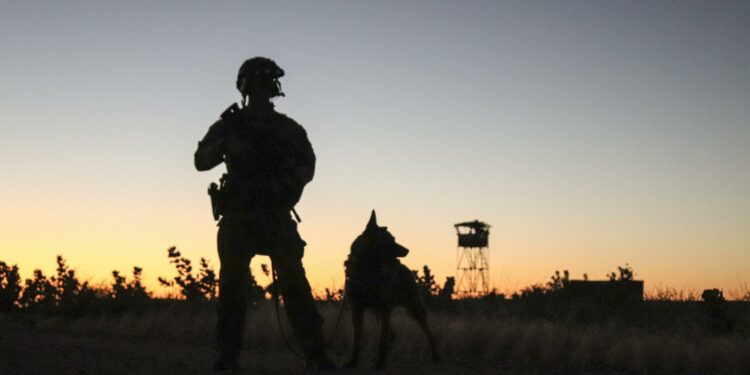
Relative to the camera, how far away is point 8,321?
1688 centimetres

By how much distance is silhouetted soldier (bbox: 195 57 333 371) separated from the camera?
8.30 metres

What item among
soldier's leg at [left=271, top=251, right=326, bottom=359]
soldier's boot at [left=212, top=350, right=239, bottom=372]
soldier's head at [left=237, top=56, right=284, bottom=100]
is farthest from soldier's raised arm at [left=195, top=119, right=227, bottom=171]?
soldier's boot at [left=212, top=350, right=239, bottom=372]

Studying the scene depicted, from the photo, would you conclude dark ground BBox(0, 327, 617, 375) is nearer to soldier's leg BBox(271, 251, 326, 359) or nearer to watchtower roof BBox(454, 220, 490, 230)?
soldier's leg BBox(271, 251, 326, 359)

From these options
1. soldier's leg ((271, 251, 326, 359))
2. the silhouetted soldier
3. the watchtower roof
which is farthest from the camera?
the watchtower roof

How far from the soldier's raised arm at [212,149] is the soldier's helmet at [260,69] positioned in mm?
528

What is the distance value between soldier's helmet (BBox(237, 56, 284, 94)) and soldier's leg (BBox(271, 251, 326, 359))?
1.77m

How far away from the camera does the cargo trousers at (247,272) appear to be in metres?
8.34

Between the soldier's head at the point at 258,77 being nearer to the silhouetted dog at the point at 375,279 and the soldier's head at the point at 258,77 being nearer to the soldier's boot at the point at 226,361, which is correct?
the silhouetted dog at the point at 375,279

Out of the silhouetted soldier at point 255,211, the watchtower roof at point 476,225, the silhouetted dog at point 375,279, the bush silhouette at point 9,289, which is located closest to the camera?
the silhouetted soldier at point 255,211

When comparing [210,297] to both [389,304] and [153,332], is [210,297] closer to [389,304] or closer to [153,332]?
[153,332]

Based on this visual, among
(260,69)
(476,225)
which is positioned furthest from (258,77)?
(476,225)

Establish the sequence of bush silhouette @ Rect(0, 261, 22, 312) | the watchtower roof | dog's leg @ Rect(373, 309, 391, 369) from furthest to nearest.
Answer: the watchtower roof < bush silhouette @ Rect(0, 261, 22, 312) < dog's leg @ Rect(373, 309, 391, 369)

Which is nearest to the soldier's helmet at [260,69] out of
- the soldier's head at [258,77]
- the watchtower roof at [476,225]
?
the soldier's head at [258,77]

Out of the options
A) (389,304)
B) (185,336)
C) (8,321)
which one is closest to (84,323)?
(8,321)
